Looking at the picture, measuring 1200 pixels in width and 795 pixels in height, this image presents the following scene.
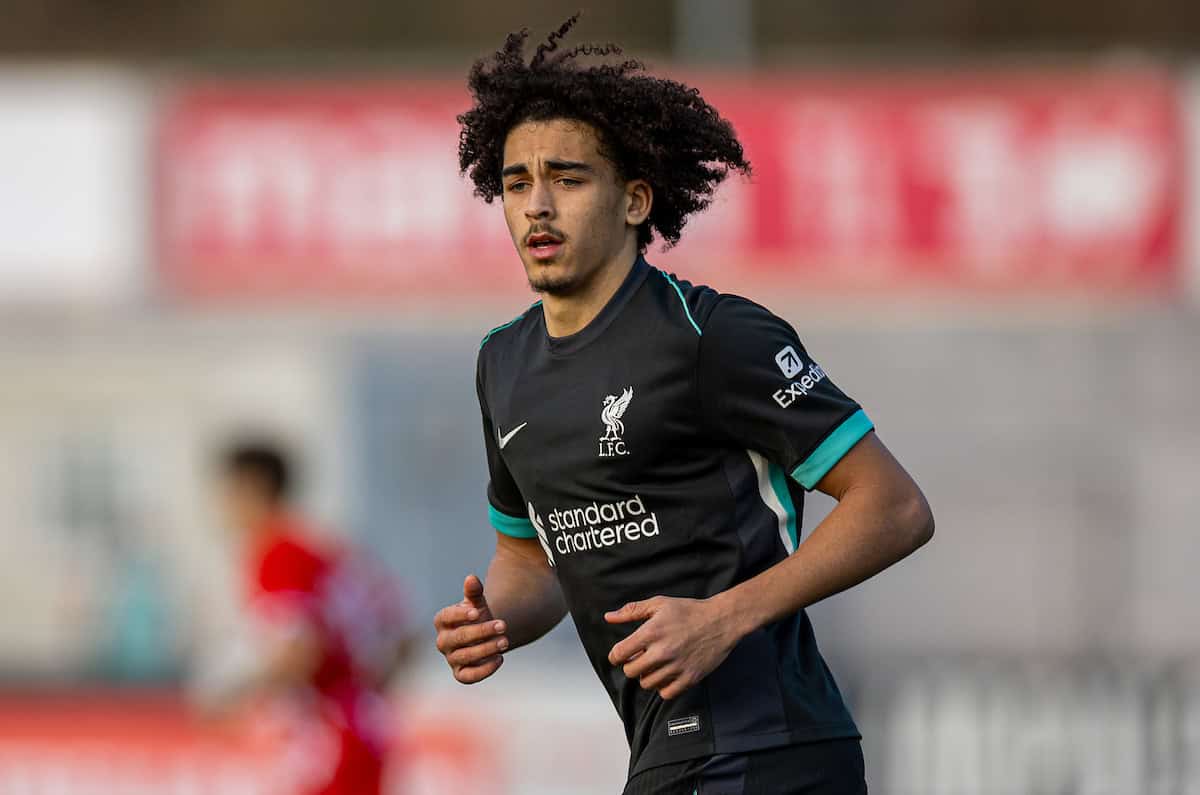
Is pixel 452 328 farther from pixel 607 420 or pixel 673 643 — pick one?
pixel 673 643

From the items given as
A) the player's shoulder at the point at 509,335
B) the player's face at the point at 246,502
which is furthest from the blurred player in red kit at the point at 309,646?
the player's shoulder at the point at 509,335

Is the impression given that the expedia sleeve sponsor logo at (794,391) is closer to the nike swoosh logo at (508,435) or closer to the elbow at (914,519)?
the elbow at (914,519)

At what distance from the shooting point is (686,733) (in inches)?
147

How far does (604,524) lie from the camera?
3750mm

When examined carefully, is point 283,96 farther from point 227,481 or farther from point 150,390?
point 227,481

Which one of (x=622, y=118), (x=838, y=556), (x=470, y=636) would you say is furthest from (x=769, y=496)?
(x=622, y=118)

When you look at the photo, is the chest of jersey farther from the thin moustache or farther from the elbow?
the elbow

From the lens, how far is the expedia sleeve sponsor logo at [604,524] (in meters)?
3.71

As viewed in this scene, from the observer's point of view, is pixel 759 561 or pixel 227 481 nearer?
pixel 759 561

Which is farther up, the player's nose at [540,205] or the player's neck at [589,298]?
the player's nose at [540,205]

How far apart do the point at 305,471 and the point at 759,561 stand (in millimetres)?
9652

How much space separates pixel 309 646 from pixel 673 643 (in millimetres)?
4159

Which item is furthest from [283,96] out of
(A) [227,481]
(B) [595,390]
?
(B) [595,390]

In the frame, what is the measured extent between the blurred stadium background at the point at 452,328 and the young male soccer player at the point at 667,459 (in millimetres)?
8569
